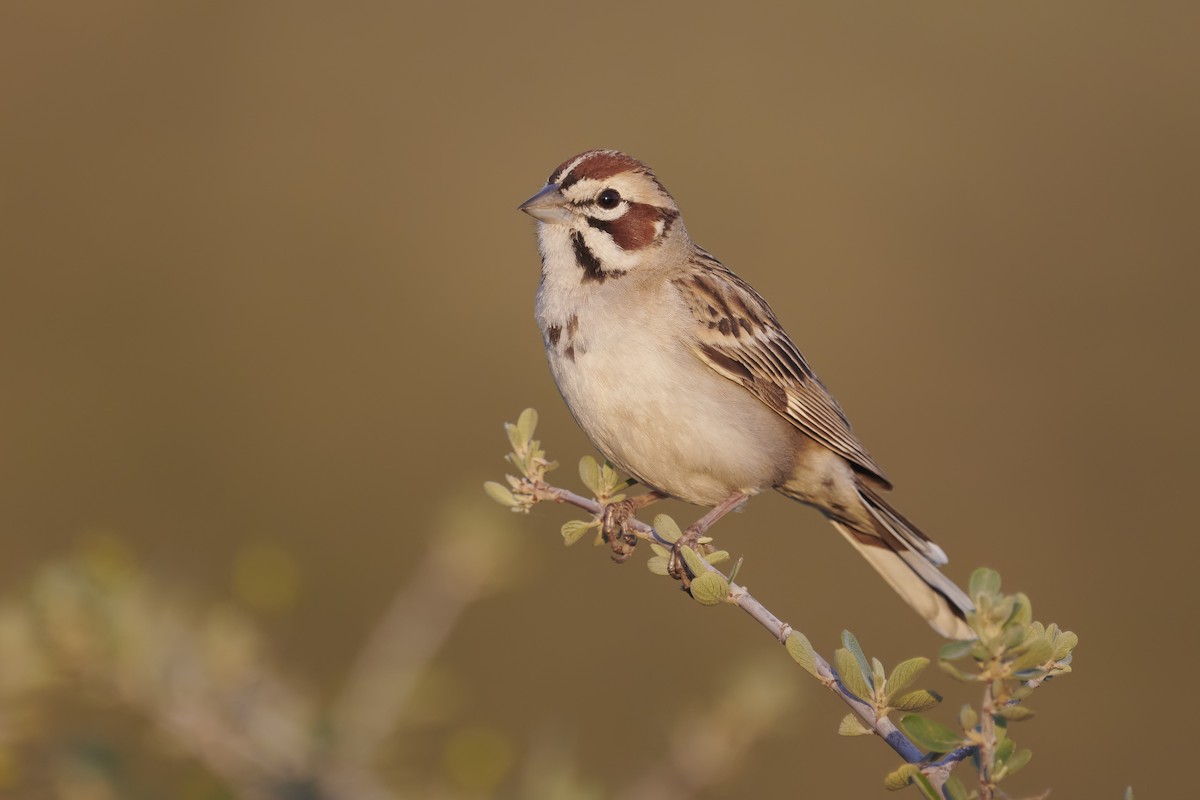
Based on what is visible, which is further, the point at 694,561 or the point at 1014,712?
the point at 694,561

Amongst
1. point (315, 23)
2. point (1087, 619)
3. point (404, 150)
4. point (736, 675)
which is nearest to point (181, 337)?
point (404, 150)

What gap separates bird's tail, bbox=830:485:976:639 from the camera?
398 cm

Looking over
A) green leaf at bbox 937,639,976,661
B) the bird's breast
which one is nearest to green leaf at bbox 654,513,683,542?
green leaf at bbox 937,639,976,661

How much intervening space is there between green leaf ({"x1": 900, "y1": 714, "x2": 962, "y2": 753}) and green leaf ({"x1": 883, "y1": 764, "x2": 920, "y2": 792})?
0.04 meters

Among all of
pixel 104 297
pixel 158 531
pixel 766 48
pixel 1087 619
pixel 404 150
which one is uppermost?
pixel 766 48

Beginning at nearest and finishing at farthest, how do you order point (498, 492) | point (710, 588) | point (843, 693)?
point (843, 693), point (710, 588), point (498, 492)

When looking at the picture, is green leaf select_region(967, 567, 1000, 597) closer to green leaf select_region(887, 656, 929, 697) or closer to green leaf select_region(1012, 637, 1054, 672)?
green leaf select_region(1012, 637, 1054, 672)

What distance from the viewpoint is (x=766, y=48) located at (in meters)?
10.3

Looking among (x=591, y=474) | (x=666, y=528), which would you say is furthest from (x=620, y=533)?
A: (x=666, y=528)

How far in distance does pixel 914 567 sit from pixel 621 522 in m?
1.56

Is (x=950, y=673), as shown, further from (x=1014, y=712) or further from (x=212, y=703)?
(x=212, y=703)

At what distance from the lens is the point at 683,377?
3.66m

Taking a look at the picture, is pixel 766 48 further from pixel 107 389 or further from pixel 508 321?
pixel 107 389

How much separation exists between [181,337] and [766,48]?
5.01m
